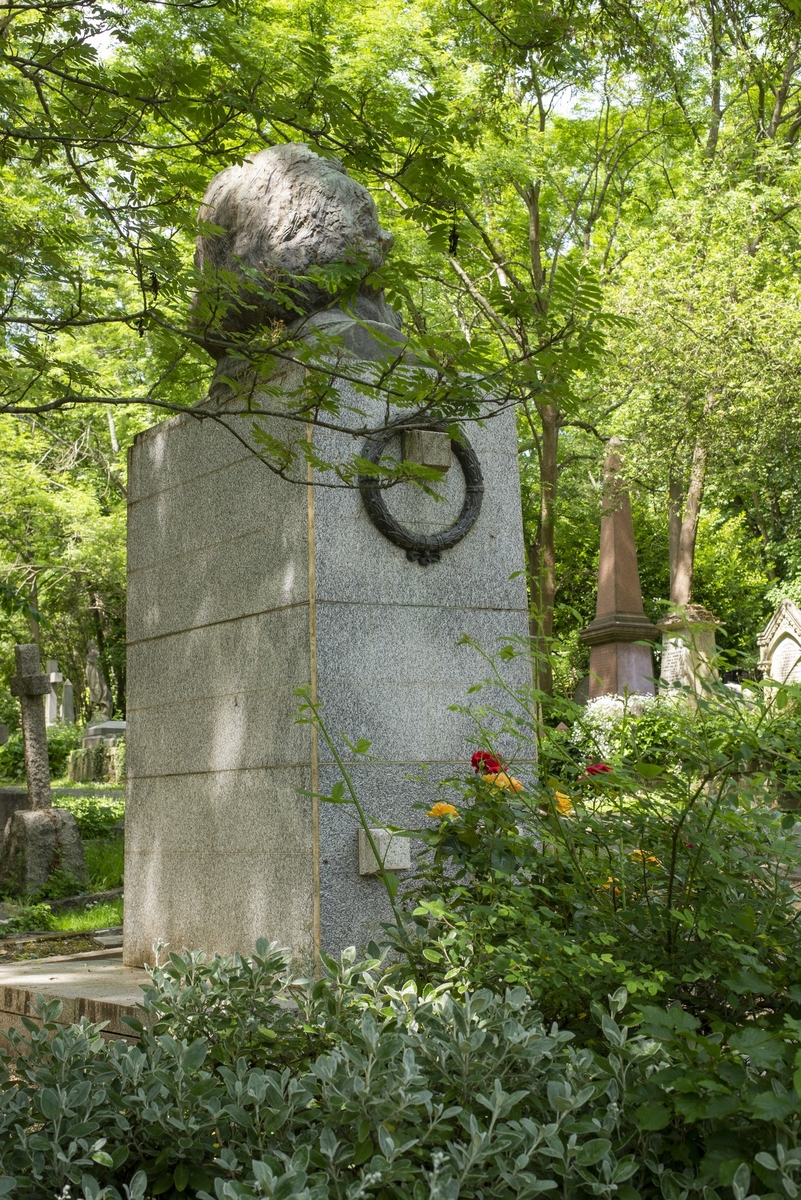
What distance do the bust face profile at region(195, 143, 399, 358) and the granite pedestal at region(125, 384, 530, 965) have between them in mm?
684

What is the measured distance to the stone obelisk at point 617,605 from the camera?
19.3 metres

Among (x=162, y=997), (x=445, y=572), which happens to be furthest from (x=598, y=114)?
(x=162, y=997)

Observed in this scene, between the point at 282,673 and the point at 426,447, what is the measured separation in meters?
1.21

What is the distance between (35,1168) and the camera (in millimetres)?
2010

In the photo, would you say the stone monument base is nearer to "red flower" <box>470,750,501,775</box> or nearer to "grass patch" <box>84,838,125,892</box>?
"grass patch" <box>84,838,125,892</box>

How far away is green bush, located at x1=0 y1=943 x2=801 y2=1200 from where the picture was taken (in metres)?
1.83

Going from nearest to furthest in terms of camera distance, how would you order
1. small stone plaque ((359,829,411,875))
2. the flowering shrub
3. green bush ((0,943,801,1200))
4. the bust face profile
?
green bush ((0,943,801,1200)), the flowering shrub, small stone plaque ((359,829,411,875)), the bust face profile

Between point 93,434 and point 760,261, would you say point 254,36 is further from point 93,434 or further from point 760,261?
point 93,434

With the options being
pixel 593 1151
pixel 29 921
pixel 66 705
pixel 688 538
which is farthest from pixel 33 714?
pixel 66 705

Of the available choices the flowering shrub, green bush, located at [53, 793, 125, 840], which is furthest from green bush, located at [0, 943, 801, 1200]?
green bush, located at [53, 793, 125, 840]

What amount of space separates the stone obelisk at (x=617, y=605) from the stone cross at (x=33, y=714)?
31.8 feet

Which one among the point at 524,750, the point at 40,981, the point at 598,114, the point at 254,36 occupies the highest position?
the point at 598,114

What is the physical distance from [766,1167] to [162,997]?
61.9 inches

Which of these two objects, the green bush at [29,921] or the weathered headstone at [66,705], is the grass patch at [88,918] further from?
the weathered headstone at [66,705]
